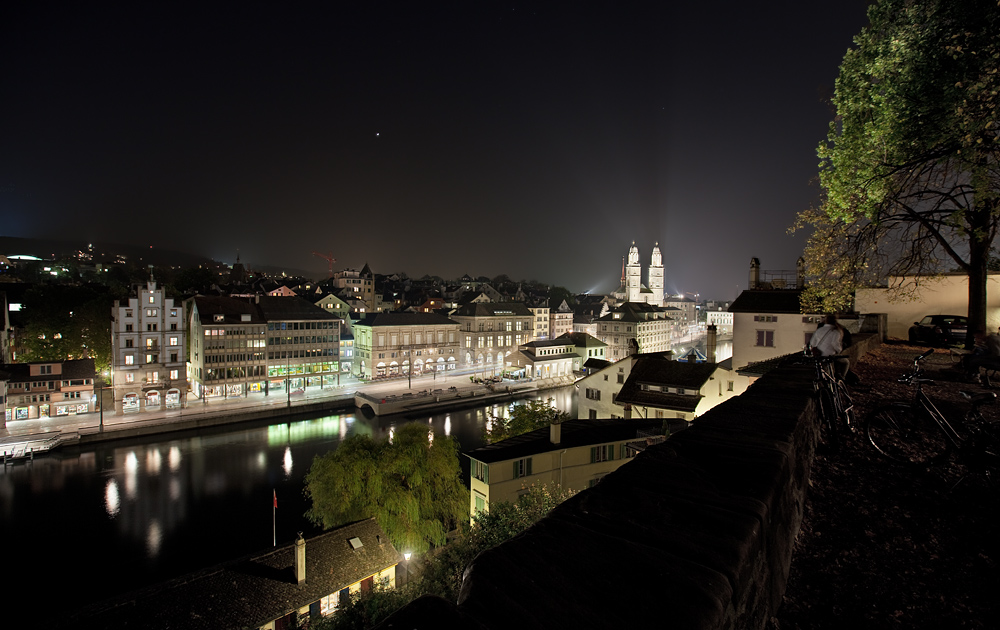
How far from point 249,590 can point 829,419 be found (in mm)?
15327

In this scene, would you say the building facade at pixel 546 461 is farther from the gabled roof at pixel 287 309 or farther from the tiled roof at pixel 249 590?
the gabled roof at pixel 287 309

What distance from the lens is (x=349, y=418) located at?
44625 millimetres

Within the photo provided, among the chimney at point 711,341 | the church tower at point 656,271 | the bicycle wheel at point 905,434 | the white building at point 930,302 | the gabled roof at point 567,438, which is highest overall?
the church tower at point 656,271

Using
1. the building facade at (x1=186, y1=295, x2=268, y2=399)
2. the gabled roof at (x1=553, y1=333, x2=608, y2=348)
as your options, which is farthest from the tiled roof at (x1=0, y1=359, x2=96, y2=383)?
the gabled roof at (x1=553, y1=333, x2=608, y2=348)

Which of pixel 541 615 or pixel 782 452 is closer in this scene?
pixel 541 615

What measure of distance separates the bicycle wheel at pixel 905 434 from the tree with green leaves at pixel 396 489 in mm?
17301

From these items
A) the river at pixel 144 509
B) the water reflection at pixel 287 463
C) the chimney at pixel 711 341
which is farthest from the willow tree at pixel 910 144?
the water reflection at pixel 287 463

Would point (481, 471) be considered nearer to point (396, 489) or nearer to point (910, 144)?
point (396, 489)

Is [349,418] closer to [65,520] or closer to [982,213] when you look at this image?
[65,520]

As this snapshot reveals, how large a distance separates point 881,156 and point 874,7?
8.59ft

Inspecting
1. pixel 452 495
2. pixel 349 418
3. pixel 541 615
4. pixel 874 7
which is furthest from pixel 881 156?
pixel 349 418

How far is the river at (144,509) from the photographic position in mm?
20062

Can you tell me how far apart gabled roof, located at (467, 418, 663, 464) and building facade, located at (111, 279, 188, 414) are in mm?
36456

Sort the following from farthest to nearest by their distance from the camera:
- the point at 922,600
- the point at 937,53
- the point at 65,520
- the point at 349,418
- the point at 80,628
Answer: the point at 349,418
the point at 65,520
the point at 80,628
the point at 937,53
the point at 922,600
